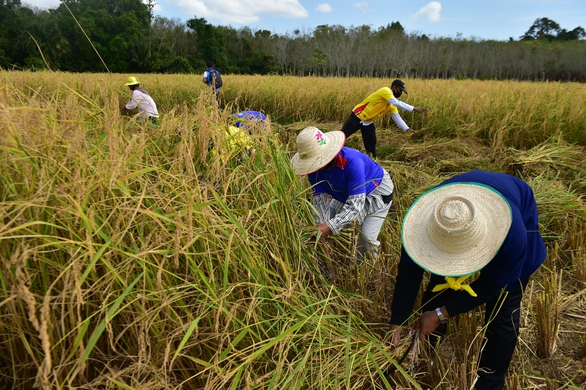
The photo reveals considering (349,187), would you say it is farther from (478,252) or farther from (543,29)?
(543,29)

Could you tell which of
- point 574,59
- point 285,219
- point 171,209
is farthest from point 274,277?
point 574,59

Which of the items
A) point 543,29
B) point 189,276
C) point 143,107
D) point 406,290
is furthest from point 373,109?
point 543,29

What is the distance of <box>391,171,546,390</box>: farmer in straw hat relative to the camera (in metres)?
1.26

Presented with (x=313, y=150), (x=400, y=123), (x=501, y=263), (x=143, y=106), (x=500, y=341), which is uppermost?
(x=143, y=106)

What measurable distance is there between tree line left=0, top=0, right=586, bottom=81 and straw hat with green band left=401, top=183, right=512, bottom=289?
2941 cm

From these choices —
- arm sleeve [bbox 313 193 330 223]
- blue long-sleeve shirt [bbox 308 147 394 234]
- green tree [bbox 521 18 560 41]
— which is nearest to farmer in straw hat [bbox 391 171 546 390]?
blue long-sleeve shirt [bbox 308 147 394 234]

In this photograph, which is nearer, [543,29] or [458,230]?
[458,230]

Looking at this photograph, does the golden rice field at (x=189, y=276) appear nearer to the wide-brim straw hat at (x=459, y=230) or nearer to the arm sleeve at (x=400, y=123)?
the wide-brim straw hat at (x=459, y=230)

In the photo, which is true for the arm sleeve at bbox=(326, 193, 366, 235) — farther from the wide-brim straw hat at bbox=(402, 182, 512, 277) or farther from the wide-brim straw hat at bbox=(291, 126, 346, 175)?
the wide-brim straw hat at bbox=(402, 182, 512, 277)

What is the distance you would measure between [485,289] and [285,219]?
86cm

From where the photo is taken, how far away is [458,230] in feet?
3.98

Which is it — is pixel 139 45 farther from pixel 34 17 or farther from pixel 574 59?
pixel 574 59

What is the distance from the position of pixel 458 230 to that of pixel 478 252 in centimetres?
14

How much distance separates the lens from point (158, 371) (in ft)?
3.40
